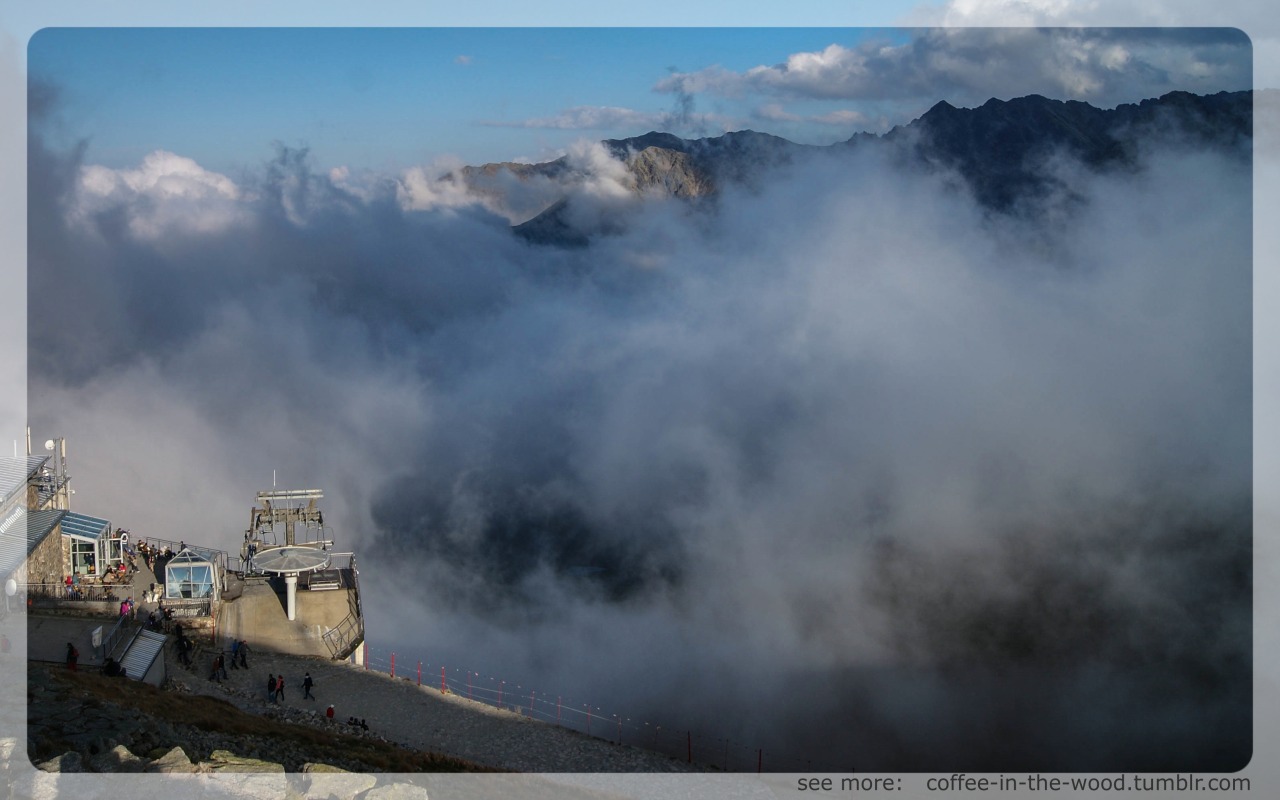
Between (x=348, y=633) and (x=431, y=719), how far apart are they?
5236mm

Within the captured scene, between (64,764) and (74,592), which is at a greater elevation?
(74,592)

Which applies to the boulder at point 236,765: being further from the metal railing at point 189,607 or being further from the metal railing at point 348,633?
the metal railing at point 348,633

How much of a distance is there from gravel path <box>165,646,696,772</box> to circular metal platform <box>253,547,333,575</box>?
2443 mm

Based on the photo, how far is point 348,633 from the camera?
29219 mm

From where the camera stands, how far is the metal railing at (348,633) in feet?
94.1

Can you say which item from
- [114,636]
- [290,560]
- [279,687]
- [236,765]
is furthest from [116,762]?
[290,560]

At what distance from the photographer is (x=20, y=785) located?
492 inches

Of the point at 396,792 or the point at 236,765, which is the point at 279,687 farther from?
the point at 396,792

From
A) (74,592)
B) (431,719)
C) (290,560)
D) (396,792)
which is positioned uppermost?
(290,560)

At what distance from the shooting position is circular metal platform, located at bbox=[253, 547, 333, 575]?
28984 mm

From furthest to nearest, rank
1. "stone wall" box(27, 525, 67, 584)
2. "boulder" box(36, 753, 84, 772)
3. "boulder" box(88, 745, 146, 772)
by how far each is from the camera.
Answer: "stone wall" box(27, 525, 67, 584)
"boulder" box(88, 745, 146, 772)
"boulder" box(36, 753, 84, 772)

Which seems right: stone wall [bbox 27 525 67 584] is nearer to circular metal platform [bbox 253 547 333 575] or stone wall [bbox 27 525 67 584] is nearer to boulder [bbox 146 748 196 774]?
circular metal platform [bbox 253 547 333 575]

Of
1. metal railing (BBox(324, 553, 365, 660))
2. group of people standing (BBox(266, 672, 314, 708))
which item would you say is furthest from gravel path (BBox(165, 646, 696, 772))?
metal railing (BBox(324, 553, 365, 660))

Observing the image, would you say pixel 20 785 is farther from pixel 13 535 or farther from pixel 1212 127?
pixel 1212 127
